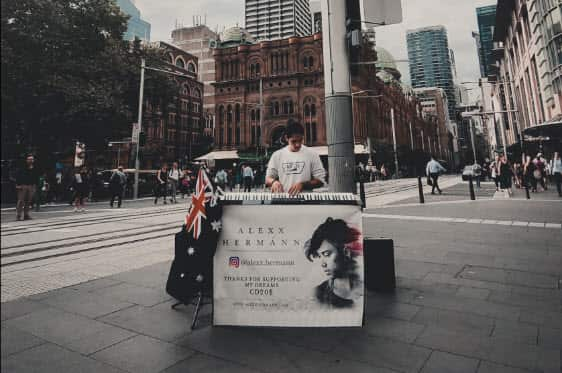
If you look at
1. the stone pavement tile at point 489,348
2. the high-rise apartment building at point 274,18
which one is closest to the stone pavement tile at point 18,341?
the stone pavement tile at point 489,348

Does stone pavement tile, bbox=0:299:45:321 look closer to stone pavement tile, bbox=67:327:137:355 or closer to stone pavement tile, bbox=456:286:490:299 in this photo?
stone pavement tile, bbox=67:327:137:355

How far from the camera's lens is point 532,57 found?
98.1ft

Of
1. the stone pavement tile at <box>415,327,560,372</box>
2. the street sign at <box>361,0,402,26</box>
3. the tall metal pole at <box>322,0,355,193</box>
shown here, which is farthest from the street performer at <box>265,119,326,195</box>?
the street sign at <box>361,0,402,26</box>

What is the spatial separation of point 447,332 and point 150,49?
1123 inches

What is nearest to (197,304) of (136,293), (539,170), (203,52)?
(136,293)

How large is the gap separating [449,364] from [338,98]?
10.3 ft

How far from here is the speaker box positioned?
3.38 meters

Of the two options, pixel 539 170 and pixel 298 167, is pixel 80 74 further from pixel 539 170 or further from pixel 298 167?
pixel 539 170

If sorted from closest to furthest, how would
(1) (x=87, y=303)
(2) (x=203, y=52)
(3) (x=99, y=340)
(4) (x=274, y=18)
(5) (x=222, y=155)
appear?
(3) (x=99, y=340), (1) (x=87, y=303), (5) (x=222, y=155), (2) (x=203, y=52), (4) (x=274, y=18)

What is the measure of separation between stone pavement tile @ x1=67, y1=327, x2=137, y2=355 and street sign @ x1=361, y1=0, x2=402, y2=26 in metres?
4.54

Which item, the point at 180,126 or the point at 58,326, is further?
the point at 180,126

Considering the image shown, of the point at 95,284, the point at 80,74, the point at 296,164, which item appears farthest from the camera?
the point at 80,74

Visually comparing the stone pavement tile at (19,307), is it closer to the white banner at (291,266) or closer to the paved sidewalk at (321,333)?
the paved sidewalk at (321,333)

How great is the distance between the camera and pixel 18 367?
2.06m
